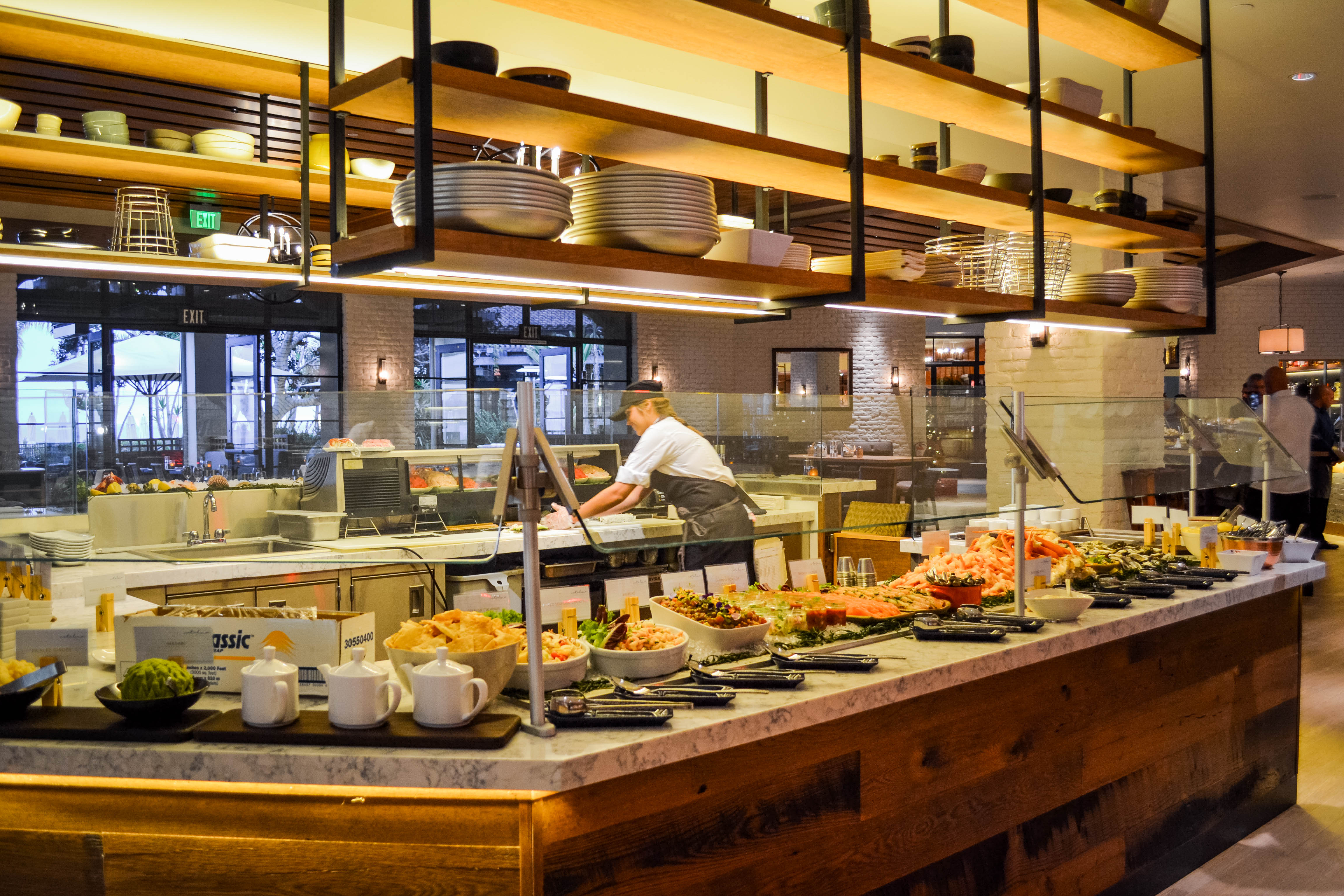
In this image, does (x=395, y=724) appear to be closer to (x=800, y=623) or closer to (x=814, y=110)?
(x=800, y=623)

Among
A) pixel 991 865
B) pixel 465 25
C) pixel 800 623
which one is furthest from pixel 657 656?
pixel 465 25

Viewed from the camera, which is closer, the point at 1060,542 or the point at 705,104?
the point at 1060,542

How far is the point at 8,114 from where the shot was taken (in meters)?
3.89

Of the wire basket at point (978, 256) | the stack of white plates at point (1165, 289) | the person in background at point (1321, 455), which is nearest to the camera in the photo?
the wire basket at point (978, 256)

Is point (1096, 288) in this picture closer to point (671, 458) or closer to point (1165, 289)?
point (1165, 289)

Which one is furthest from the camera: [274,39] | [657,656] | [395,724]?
[274,39]

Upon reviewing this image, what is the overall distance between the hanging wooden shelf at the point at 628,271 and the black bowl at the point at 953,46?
0.78m

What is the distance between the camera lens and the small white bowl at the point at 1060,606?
2.84 m

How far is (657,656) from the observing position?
220 centimetres

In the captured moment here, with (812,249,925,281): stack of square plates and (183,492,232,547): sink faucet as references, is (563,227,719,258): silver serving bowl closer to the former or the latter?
(812,249,925,281): stack of square plates

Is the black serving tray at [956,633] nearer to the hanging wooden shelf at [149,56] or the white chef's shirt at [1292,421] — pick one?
the hanging wooden shelf at [149,56]

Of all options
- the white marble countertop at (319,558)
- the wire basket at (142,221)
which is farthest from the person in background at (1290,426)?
the wire basket at (142,221)

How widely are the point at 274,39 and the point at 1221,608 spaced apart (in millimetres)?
4525

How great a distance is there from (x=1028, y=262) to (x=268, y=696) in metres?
2.97
